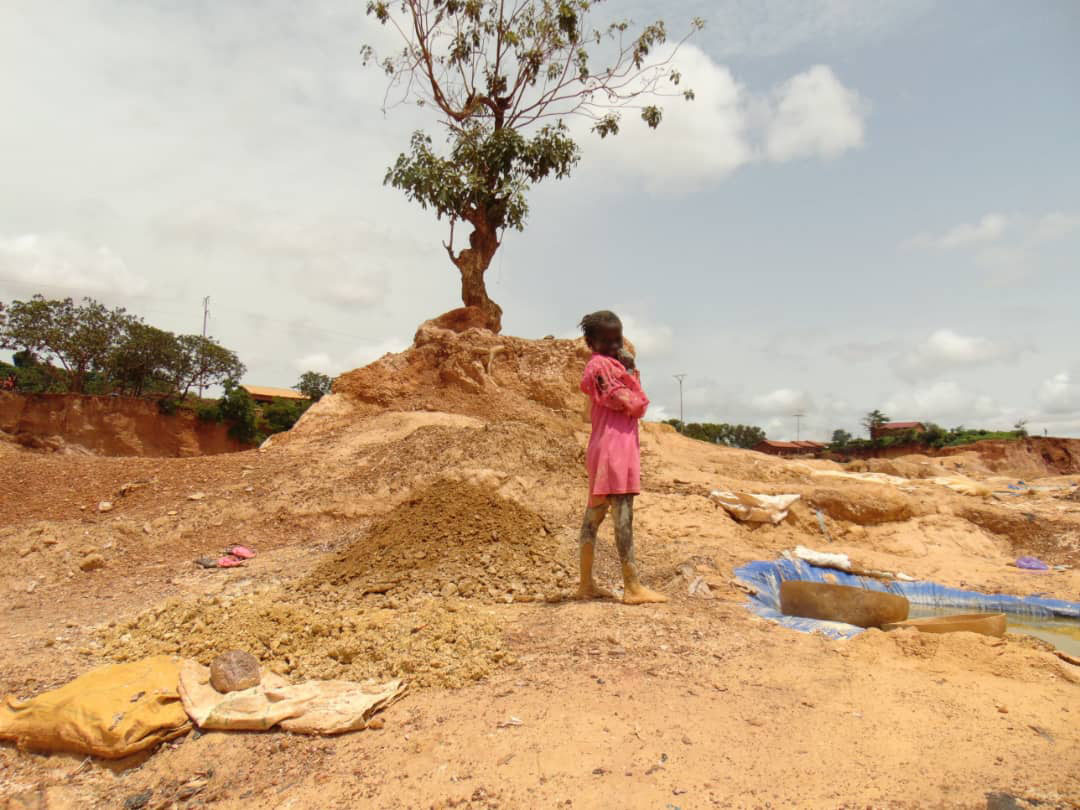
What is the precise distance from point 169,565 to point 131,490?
1.76 meters

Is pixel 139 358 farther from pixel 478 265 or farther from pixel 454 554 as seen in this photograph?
pixel 454 554

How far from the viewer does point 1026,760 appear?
1875 mm

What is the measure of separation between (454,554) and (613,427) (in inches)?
55.1

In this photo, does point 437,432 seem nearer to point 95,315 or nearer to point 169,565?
point 169,565

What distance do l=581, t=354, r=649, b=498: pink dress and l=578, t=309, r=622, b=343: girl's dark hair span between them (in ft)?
0.53

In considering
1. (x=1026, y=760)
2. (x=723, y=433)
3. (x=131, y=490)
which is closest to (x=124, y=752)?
(x=1026, y=760)

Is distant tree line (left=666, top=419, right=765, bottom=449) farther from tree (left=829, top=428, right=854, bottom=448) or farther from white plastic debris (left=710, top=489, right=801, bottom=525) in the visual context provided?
white plastic debris (left=710, top=489, right=801, bottom=525)

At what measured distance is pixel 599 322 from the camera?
3.60 meters

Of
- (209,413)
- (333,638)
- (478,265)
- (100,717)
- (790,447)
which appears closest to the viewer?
(100,717)

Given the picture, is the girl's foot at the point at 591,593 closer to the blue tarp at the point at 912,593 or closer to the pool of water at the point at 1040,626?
the blue tarp at the point at 912,593

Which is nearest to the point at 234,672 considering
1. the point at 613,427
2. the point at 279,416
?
the point at 613,427

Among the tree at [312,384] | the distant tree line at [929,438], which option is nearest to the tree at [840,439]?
the distant tree line at [929,438]

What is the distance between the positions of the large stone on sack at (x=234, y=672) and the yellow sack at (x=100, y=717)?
0.14 m

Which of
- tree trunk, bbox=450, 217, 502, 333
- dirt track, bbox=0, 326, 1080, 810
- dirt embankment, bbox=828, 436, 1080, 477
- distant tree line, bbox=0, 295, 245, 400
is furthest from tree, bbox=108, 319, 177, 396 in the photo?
dirt embankment, bbox=828, 436, 1080, 477
